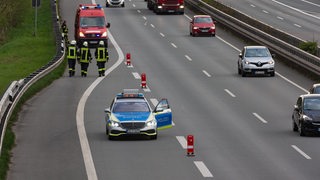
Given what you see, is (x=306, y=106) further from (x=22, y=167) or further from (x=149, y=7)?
(x=149, y=7)

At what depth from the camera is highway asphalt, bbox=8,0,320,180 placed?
1031 inches

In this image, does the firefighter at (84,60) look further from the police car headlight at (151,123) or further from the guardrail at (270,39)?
the police car headlight at (151,123)

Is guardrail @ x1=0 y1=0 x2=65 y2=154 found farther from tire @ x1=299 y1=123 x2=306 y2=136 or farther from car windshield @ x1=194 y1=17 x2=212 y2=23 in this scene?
car windshield @ x1=194 y1=17 x2=212 y2=23

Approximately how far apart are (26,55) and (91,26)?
6.24m

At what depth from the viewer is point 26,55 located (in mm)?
69250

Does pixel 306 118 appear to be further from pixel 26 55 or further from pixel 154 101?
pixel 26 55

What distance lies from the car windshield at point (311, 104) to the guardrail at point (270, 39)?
51.2 ft

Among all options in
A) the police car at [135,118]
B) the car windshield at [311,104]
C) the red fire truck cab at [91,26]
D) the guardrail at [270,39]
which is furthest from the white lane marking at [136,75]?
the car windshield at [311,104]

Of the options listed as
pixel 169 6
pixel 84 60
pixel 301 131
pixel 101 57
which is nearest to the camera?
pixel 301 131

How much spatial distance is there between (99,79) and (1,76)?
11.1 metres

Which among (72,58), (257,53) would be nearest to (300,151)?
(257,53)

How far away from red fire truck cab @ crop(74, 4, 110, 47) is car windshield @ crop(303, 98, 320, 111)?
32860mm

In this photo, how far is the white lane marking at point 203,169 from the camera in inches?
992

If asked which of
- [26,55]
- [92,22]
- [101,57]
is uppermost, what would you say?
[101,57]
